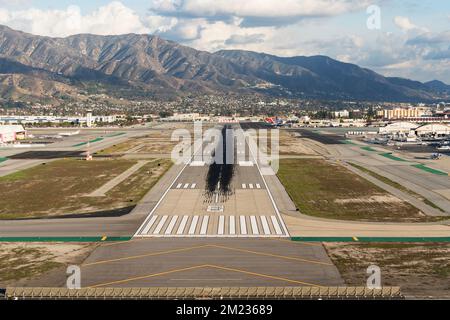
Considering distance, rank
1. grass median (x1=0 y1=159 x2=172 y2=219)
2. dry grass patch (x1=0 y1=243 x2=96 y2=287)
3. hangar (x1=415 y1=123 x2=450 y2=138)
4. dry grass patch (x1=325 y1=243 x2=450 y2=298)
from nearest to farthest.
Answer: dry grass patch (x1=325 y1=243 x2=450 y2=298), dry grass patch (x1=0 y1=243 x2=96 y2=287), grass median (x1=0 y1=159 x2=172 y2=219), hangar (x1=415 y1=123 x2=450 y2=138)

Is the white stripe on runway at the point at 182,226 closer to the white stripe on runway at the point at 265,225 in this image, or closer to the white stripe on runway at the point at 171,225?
the white stripe on runway at the point at 171,225

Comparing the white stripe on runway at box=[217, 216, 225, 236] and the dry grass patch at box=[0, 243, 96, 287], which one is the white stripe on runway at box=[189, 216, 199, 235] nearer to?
the white stripe on runway at box=[217, 216, 225, 236]

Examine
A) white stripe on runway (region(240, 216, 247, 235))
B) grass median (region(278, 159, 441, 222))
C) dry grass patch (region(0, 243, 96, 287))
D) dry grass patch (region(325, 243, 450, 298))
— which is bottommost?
dry grass patch (region(0, 243, 96, 287))

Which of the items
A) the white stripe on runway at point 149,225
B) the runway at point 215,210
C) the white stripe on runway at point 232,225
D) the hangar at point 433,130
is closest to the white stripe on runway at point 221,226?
the runway at point 215,210

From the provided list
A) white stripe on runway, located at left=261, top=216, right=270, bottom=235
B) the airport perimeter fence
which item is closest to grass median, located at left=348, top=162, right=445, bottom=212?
white stripe on runway, located at left=261, top=216, right=270, bottom=235

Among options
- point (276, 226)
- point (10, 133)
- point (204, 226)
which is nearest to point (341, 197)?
point (276, 226)
